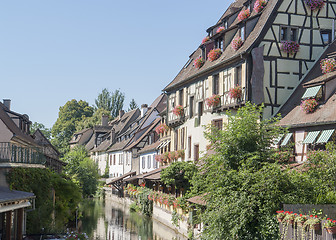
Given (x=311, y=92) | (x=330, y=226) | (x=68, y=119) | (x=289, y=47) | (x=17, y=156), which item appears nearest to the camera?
(x=330, y=226)

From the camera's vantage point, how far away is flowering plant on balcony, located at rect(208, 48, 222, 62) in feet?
91.3

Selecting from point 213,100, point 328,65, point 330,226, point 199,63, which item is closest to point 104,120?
point 199,63

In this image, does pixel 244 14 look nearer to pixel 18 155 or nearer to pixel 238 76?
pixel 238 76

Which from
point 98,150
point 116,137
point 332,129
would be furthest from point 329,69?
point 98,150

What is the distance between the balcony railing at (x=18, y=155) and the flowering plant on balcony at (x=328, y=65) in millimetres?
13284

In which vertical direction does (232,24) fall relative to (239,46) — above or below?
above

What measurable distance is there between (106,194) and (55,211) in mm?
35026

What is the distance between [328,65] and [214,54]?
7446mm

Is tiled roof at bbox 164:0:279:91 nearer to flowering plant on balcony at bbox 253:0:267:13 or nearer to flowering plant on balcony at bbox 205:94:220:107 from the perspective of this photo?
flowering plant on balcony at bbox 253:0:267:13

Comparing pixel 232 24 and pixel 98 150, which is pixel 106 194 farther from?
pixel 232 24

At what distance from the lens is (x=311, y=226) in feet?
41.5

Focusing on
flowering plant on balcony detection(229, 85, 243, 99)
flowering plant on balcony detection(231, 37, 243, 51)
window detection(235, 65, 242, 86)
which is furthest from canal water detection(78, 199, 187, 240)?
flowering plant on balcony detection(231, 37, 243, 51)

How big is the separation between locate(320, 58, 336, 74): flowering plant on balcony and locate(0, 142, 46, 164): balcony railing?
13.3m

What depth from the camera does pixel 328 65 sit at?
871 inches
